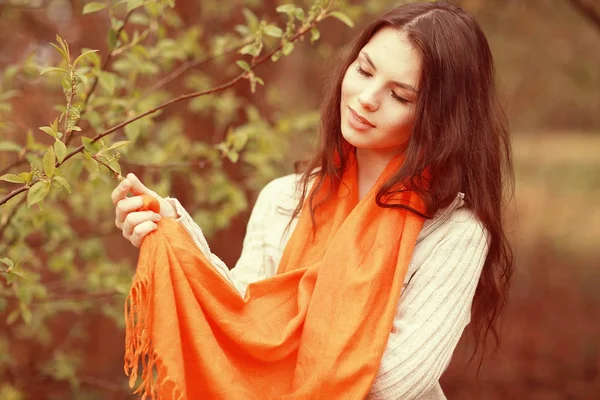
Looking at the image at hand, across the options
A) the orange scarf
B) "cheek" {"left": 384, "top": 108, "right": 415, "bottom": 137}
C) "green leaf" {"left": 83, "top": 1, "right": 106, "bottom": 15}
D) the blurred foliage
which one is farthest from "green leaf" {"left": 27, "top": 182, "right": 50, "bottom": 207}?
"cheek" {"left": 384, "top": 108, "right": 415, "bottom": 137}

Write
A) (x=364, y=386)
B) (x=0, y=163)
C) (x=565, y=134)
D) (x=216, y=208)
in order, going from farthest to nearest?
1. (x=565, y=134)
2. (x=216, y=208)
3. (x=0, y=163)
4. (x=364, y=386)

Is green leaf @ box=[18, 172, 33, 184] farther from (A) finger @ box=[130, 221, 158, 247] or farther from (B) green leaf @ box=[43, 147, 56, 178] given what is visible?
(A) finger @ box=[130, 221, 158, 247]

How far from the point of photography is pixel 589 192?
9.38 metres

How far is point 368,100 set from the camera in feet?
5.90

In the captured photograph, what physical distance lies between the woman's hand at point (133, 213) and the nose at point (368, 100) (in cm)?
59

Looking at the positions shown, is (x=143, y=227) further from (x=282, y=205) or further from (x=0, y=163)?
(x=0, y=163)

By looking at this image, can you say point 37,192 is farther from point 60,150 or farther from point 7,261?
point 7,261

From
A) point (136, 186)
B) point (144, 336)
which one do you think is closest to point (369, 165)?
point (136, 186)

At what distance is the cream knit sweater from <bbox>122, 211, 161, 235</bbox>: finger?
10 cm

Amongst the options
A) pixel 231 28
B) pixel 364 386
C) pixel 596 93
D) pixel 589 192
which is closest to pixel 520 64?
pixel 596 93

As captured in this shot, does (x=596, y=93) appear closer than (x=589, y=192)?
Yes

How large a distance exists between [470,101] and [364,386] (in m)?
0.83

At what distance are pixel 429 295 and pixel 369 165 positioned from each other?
0.45m

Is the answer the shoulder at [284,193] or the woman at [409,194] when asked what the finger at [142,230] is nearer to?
the woman at [409,194]
